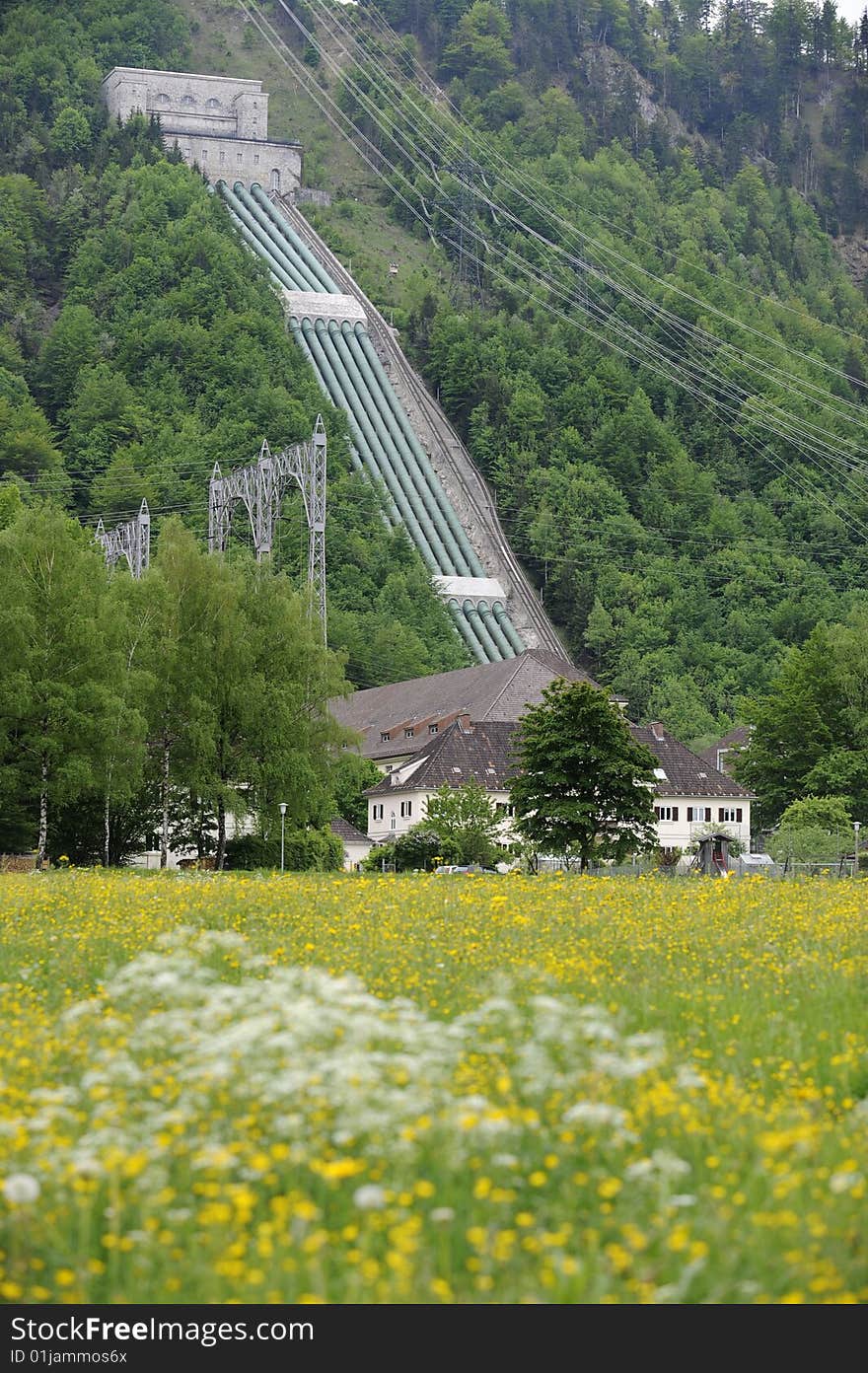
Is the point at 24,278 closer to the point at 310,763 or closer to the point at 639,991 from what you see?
the point at 310,763

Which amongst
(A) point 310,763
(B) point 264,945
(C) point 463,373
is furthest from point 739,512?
(B) point 264,945

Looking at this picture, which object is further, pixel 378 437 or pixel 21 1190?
pixel 378 437

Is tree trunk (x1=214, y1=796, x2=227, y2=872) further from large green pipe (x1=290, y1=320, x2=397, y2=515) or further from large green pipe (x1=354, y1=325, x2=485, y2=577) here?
large green pipe (x1=290, y1=320, x2=397, y2=515)

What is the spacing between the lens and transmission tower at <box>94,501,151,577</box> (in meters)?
90.6

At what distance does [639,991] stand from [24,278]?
578 ft

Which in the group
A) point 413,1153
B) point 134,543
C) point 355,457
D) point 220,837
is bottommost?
point 220,837

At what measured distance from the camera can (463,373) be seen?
181875 millimetres

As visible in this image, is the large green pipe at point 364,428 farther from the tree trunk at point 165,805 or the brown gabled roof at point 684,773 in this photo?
the tree trunk at point 165,805

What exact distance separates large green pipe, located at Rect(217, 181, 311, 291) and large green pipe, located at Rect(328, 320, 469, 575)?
7.08 metres

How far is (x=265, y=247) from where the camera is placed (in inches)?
7461

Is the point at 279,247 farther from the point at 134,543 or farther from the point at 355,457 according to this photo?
the point at 134,543

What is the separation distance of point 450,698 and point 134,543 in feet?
78.7

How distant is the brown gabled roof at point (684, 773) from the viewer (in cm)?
10250

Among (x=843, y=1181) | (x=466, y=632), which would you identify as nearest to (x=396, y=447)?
(x=466, y=632)
